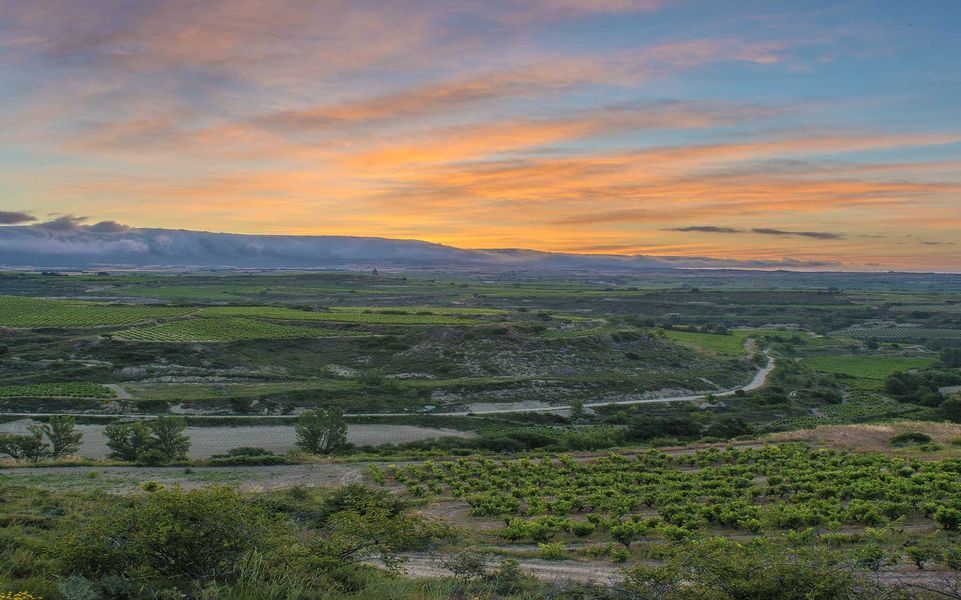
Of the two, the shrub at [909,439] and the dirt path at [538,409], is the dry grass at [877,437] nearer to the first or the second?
the shrub at [909,439]

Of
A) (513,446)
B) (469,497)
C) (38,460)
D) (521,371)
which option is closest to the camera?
(469,497)

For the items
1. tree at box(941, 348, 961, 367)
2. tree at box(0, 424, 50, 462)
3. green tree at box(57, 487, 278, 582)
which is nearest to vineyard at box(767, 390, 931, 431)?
tree at box(941, 348, 961, 367)

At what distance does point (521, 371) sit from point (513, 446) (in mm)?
30849

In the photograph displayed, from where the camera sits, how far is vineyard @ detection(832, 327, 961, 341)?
134 m

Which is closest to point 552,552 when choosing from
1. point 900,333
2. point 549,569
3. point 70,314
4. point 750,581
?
point 549,569

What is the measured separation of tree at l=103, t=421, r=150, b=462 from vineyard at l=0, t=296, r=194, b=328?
208 feet

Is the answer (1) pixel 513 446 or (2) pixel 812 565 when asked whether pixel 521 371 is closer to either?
(1) pixel 513 446

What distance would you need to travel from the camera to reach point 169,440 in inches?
1545

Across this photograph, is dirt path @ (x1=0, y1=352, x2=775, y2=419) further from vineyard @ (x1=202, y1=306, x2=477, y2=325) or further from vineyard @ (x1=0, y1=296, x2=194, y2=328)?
vineyard @ (x1=0, y1=296, x2=194, y2=328)

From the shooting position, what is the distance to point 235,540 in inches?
440

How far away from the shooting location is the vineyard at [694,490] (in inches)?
830

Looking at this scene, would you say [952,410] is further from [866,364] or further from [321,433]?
[321,433]

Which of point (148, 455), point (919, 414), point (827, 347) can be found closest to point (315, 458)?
point (148, 455)

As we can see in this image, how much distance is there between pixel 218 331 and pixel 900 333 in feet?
Answer: 483
